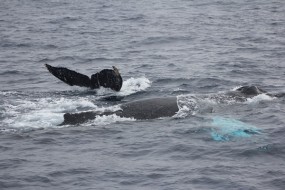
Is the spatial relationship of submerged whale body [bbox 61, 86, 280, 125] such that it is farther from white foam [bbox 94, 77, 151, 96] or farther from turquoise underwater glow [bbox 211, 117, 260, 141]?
white foam [bbox 94, 77, 151, 96]

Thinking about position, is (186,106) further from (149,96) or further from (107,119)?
(149,96)

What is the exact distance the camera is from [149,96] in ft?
54.7

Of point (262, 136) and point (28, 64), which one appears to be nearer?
point (262, 136)

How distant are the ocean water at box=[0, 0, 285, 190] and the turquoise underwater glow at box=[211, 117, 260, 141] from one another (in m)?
0.03

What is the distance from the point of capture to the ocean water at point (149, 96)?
1055cm

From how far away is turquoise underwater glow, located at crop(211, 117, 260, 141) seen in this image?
40.6ft

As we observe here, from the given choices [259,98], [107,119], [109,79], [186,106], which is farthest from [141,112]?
[259,98]

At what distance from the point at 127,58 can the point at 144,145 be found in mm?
11592

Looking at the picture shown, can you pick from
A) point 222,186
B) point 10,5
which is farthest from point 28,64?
point 10,5

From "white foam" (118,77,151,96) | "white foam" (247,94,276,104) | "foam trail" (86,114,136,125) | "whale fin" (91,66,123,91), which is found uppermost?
"whale fin" (91,66,123,91)

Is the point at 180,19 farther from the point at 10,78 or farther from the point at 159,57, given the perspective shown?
the point at 10,78

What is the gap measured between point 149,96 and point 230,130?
4.43 metres

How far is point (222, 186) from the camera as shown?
32.3 feet

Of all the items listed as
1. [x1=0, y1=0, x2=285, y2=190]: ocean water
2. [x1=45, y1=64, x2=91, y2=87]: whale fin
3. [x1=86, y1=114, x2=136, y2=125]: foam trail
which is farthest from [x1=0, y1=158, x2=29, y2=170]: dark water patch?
[x1=45, y1=64, x2=91, y2=87]: whale fin
